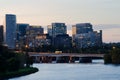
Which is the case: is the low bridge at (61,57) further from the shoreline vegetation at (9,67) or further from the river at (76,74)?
the shoreline vegetation at (9,67)

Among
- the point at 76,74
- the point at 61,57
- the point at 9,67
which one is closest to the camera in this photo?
the point at 9,67

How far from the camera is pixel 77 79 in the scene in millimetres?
81875

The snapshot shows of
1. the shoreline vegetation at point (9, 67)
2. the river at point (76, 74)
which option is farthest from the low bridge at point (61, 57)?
the shoreline vegetation at point (9, 67)

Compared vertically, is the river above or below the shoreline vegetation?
below

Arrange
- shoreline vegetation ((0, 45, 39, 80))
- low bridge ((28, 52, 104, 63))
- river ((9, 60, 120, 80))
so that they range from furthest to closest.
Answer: low bridge ((28, 52, 104, 63)) < river ((9, 60, 120, 80)) < shoreline vegetation ((0, 45, 39, 80))

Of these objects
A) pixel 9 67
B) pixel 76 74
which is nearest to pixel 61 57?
pixel 76 74

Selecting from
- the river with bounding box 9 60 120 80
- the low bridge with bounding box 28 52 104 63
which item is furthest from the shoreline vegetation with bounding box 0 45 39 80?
the low bridge with bounding box 28 52 104 63

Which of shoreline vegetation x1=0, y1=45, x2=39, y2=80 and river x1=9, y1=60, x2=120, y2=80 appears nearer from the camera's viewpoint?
shoreline vegetation x1=0, y1=45, x2=39, y2=80

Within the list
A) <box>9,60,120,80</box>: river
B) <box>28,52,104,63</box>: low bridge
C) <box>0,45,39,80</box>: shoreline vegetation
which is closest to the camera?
<box>0,45,39,80</box>: shoreline vegetation

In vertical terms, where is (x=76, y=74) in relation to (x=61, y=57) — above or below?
below

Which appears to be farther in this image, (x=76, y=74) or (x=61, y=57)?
(x=61, y=57)

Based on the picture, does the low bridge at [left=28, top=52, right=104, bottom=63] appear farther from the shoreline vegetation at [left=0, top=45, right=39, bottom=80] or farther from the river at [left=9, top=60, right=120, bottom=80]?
the shoreline vegetation at [left=0, top=45, right=39, bottom=80]

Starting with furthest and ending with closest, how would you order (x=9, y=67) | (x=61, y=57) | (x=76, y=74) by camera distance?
(x=61, y=57) → (x=76, y=74) → (x=9, y=67)

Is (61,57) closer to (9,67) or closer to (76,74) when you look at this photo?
(76,74)
